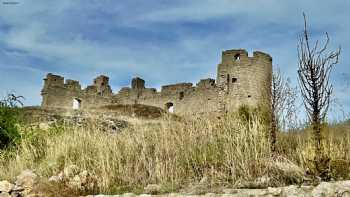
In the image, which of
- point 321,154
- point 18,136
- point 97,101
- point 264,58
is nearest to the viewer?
point 321,154

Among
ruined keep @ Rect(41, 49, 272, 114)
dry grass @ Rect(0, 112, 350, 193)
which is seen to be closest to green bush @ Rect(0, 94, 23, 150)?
dry grass @ Rect(0, 112, 350, 193)

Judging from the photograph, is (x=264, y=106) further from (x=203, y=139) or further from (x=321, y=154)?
(x=321, y=154)

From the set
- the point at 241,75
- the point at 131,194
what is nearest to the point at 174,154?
the point at 131,194

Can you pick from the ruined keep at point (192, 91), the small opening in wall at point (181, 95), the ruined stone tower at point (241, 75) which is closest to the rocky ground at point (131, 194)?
the ruined keep at point (192, 91)

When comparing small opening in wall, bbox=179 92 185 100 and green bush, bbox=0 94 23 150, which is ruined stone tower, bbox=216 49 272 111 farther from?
green bush, bbox=0 94 23 150

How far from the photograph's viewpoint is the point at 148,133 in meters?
9.69

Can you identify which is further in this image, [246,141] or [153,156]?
[153,156]

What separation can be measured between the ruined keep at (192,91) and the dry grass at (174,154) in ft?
74.1

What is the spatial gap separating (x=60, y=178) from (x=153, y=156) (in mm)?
1562

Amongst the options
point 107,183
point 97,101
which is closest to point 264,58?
point 97,101

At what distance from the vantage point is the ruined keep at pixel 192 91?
119 feet

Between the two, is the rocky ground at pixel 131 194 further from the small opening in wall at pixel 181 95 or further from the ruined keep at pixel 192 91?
the small opening in wall at pixel 181 95

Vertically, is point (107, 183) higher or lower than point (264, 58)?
lower

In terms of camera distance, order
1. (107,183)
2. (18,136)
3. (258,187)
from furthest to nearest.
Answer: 1. (18,136)
2. (107,183)
3. (258,187)
